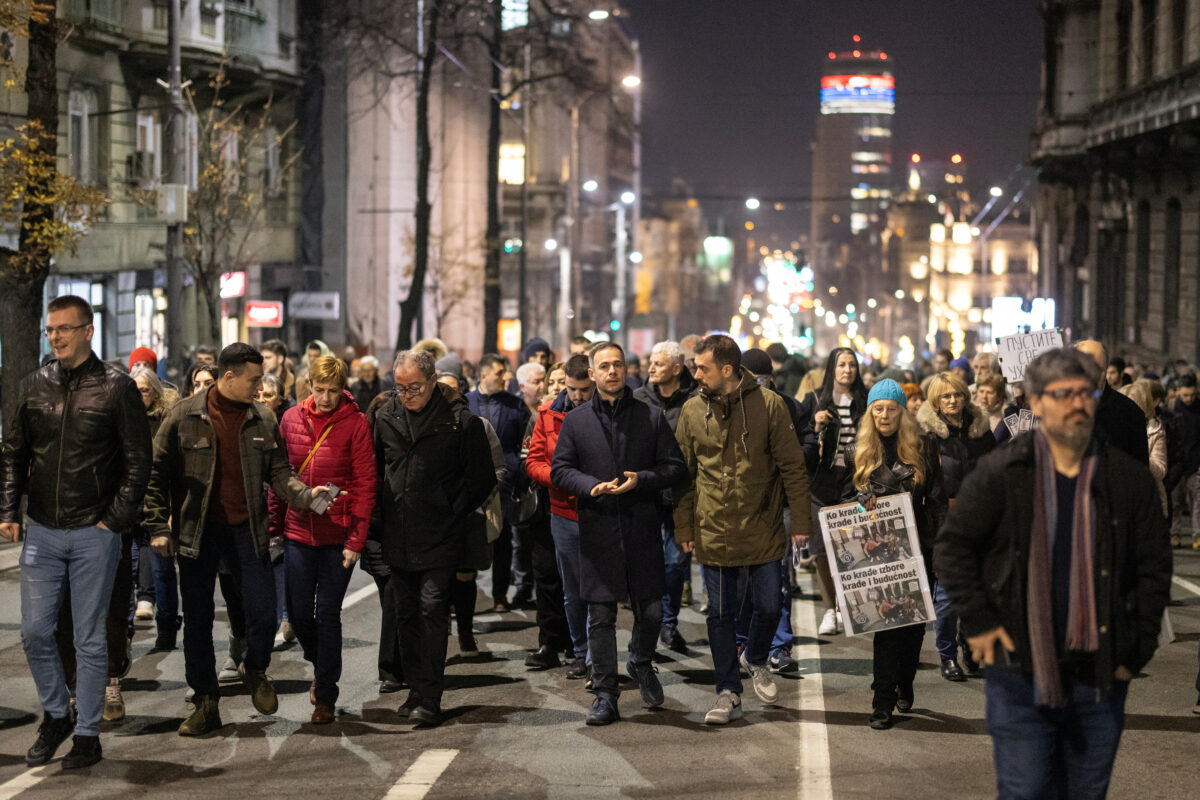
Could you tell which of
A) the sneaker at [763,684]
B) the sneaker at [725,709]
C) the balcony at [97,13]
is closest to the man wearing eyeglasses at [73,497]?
the sneaker at [725,709]

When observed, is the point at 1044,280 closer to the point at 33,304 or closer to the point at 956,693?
the point at 33,304

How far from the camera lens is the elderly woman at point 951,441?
953 cm

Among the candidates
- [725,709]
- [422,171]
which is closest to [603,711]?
[725,709]

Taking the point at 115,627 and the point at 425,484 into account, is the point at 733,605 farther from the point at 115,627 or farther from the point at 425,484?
the point at 115,627

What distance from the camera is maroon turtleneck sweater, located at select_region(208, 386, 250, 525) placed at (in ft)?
26.1

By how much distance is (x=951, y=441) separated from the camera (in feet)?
31.5

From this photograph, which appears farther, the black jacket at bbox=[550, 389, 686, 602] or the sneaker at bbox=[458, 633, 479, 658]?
the sneaker at bbox=[458, 633, 479, 658]

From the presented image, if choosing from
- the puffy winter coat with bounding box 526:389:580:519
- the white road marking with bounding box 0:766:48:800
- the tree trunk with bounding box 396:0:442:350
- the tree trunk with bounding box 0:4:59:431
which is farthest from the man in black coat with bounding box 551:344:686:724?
the tree trunk with bounding box 396:0:442:350

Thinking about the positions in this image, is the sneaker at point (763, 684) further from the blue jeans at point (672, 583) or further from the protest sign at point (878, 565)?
the blue jeans at point (672, 583)

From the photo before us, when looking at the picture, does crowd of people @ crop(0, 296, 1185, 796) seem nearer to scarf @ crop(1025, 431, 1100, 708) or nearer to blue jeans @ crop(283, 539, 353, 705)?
blue jeans @ crop(283, 539, 353, 705)

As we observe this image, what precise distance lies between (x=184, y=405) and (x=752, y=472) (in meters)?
2.97

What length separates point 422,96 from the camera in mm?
32625

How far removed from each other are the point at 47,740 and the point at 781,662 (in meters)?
4.49

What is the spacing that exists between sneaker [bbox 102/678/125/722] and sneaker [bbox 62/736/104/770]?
947 millimetres
